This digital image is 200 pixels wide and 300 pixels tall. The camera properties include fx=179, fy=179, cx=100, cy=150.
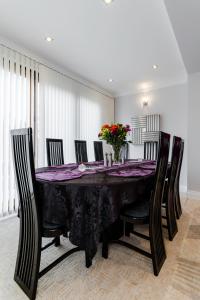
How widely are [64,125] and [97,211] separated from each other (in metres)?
2.94

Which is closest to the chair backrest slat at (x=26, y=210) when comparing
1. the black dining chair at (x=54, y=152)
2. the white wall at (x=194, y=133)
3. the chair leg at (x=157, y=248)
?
the chair leg at (x=157, y=248)

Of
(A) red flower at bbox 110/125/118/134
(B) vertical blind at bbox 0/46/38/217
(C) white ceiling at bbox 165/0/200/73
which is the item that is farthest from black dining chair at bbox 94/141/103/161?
(C) white ceiling at bbox 165/0/200/73

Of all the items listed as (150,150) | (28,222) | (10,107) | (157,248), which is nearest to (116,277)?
(157,248)

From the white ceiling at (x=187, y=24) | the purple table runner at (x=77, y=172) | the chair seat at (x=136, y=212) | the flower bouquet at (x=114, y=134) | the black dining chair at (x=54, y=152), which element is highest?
the white ceiling at (x=187, y=24)

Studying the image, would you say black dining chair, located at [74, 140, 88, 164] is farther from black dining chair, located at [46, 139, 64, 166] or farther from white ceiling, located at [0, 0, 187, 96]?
white ceiling, located at [0, 0, 187, 96]

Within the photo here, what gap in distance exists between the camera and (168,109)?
4.83 m

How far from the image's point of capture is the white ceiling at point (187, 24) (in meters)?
2.07

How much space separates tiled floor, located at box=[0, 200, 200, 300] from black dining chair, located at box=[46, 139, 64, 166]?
121cm

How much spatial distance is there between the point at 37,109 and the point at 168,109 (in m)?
3.36

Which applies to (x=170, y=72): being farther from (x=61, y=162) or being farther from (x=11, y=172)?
(x=11, y=172)

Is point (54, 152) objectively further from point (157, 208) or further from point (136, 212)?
point (157, 208)

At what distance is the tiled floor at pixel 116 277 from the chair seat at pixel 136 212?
1.48 ft

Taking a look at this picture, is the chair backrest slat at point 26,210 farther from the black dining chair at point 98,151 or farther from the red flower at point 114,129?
the black dining chair at point 98,151

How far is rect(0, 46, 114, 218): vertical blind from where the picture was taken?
287 cm
